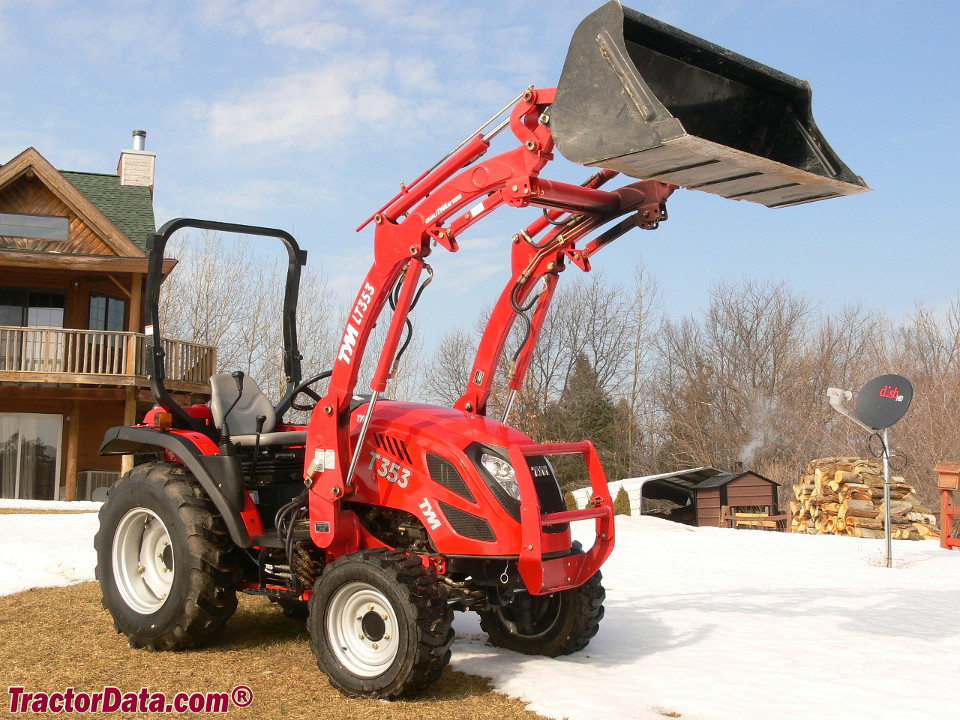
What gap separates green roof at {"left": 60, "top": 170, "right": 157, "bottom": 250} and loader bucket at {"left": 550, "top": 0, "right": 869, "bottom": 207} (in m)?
18.9

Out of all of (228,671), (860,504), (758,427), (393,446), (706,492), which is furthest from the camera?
(758,427)

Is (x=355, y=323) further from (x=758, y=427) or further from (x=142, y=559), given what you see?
(x=758, y=427)

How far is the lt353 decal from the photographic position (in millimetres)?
5188

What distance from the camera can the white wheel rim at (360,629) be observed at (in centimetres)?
479

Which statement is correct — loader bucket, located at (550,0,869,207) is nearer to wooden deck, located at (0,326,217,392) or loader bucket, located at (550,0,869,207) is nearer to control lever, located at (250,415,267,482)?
control lever, located at (250,415,267,482)

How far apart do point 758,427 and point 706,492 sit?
13.0 meters

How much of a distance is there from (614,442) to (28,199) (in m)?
25.2

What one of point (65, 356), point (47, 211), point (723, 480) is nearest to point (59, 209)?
point (47, 211)

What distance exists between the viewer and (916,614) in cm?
760

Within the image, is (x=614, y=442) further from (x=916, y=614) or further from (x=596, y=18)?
(x=596, y=18)

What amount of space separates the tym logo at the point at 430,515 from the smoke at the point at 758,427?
103ft

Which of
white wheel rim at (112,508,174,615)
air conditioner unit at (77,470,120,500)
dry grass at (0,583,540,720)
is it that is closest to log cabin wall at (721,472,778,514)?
air conditioner unit at (77,470,120,500)

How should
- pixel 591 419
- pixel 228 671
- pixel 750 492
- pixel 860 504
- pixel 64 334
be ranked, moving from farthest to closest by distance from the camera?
pixel 591 419 < pixel 750 492 < pixel 64 334 < pixel 860 504 < pixel 228 671

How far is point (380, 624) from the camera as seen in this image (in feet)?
15.9
